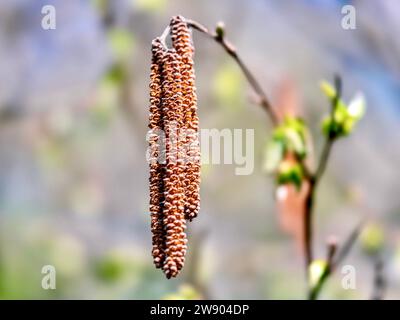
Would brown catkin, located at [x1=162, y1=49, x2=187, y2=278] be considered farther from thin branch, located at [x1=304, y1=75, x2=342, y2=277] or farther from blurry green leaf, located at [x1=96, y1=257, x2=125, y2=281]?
blurry green leaf, located at [x1=96, y1=257, x2=125, y2=281]

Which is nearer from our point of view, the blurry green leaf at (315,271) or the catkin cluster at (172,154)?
the catkin cluster at (172,154)

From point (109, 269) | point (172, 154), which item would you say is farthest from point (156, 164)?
point (109, 269)

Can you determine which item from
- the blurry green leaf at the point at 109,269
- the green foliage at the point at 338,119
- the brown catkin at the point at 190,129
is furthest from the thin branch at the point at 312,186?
the blurry green leaf at the point at 109,269

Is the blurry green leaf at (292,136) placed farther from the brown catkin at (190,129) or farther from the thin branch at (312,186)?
the brown catkin at (190,129)
